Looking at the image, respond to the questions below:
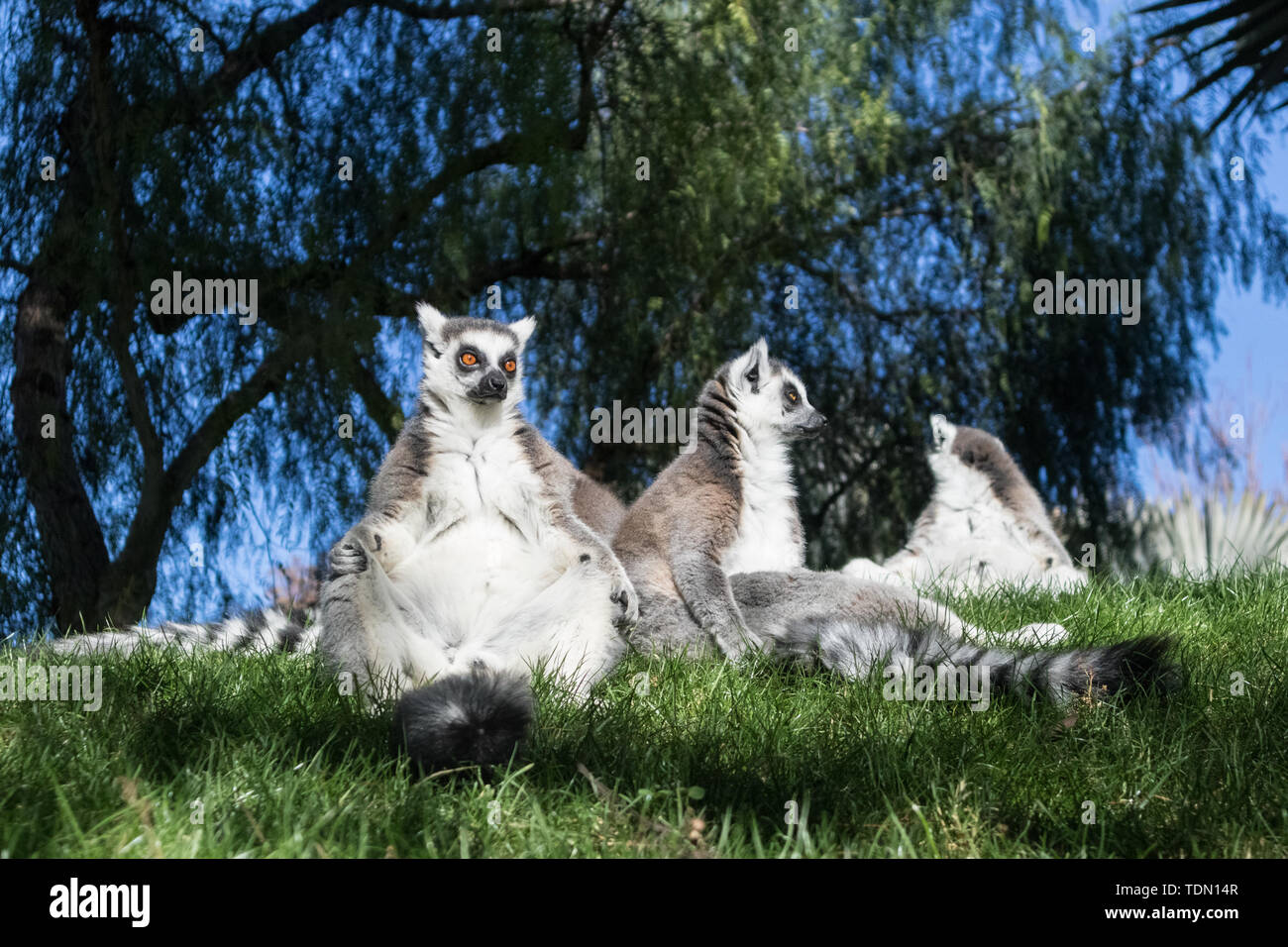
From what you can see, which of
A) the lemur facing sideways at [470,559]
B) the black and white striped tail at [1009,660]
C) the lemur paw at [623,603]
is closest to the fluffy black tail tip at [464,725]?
the lemur facing sideways at [470,559]

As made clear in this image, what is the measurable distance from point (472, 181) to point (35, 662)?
5.43m

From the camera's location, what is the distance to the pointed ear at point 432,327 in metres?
4.22

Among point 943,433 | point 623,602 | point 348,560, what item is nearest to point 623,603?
point 623,602

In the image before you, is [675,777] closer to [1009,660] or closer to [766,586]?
[1009,660]

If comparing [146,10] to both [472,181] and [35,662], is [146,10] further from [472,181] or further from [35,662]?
[35,662]

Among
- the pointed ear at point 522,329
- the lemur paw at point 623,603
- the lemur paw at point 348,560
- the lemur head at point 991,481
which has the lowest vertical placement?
the lemur paw at point 623,603

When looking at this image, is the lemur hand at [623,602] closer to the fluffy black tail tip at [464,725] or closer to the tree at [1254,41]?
the fluffy black tail tip at [464,725]

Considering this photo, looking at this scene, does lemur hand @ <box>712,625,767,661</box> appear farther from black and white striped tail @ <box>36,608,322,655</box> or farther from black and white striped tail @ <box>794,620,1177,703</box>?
black and white striped tail @ <box>36,608,322,655</box>

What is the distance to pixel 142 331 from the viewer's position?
28.0 feet

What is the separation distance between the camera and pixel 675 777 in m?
2.68

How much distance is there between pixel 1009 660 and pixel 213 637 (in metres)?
3.43

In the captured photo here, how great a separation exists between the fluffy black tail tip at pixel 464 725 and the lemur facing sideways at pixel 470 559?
646mm

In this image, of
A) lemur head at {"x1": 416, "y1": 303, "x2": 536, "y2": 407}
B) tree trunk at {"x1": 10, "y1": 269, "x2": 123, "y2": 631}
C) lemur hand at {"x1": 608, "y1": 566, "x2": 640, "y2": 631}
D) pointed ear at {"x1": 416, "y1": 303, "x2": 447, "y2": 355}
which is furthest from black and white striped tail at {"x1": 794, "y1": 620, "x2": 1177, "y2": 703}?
tree trunk at {"x1": 10, "y1": 269, "x2": 123, "y2": 631}
